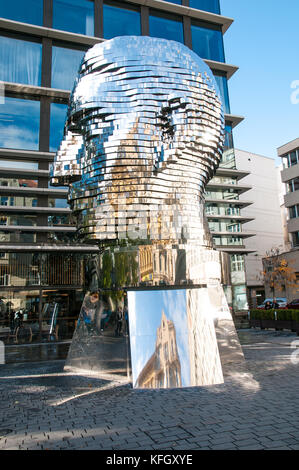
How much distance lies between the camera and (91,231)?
24.5 feet

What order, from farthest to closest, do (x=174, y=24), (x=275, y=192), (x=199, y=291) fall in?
1. (x=275, y=192)
2. (x=174, y=24)
3. (x=199, y=291)


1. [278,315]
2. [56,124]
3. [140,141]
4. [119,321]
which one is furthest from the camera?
[56,124]

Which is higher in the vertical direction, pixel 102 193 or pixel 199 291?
pixel 102 193

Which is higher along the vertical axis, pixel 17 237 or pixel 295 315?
pixel 17 237

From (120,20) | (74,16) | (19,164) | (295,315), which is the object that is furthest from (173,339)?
(120,20)

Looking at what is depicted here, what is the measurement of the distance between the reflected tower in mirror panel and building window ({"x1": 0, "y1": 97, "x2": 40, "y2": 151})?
1937cm

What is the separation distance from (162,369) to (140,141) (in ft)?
14.1

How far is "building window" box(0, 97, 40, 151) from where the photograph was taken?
2530cm

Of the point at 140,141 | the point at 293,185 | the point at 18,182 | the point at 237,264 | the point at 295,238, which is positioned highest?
the point at 293,185

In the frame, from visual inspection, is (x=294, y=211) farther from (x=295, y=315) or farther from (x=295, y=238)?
(x=295, y=315)

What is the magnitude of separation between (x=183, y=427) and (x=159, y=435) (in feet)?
1.25

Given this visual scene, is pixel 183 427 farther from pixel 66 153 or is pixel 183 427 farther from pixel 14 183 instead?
pixel 14 183

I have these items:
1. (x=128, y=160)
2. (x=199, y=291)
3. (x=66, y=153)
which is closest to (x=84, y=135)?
(x=66, y=153)

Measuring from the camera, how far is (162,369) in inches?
249
